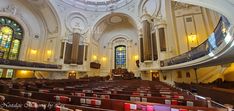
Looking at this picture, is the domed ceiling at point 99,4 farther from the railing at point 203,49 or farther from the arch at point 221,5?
the arch at point 221,5

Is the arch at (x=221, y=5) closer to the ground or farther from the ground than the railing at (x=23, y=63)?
farther from the ground

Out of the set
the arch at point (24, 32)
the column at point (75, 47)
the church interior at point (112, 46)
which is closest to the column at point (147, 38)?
the church interior at point (112, 46)

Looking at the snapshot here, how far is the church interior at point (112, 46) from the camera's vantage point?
20.3 feet

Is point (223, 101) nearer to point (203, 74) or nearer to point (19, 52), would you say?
point (203, 74)

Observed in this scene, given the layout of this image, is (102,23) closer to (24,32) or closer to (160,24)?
(160,24)

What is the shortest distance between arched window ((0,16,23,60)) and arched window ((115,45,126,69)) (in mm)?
11964

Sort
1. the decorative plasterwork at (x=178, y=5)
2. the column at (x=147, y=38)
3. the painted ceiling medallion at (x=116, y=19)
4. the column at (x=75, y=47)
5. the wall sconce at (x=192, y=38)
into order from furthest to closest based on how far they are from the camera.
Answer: the painted ceiling medallion at (x=116, y=19) < the column at (x=75, y=47) < the column at (x=147, y=38) < the decorative plasterwork at (x=178, y=5) < the wall sconce at (x=192, y=38)

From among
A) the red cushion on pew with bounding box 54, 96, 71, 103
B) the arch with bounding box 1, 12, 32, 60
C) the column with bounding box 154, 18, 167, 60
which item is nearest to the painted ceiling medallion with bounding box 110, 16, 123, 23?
the column with bounding box 154, 18, 167, 60

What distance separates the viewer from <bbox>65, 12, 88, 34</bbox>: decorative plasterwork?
15609 millimetres

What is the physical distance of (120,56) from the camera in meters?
18.4

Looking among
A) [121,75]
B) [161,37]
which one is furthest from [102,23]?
[161,37]

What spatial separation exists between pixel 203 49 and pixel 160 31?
18.2ft

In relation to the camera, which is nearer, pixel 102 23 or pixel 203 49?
pixel 203 49

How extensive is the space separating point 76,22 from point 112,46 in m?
6.13
